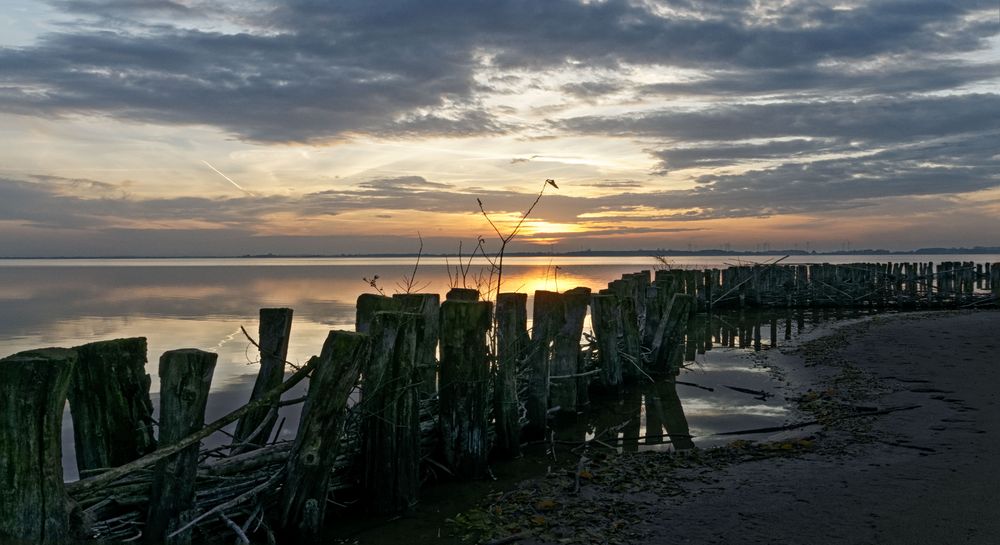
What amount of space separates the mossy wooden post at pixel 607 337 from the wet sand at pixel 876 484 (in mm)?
3478

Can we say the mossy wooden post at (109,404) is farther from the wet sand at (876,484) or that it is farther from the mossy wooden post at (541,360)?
the mossy wooden post at (541,360)

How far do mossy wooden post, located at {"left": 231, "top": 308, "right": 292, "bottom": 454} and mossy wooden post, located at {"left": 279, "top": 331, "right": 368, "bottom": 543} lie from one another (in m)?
1.16

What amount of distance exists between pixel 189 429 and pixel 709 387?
972 cm

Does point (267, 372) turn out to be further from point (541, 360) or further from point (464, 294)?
point (541, 360)

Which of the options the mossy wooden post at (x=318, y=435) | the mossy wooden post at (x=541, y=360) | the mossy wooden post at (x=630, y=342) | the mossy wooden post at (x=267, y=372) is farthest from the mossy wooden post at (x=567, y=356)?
the mossy wooden post at (x=318, y=435)

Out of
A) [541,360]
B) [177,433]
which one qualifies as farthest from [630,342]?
A: [177,433]

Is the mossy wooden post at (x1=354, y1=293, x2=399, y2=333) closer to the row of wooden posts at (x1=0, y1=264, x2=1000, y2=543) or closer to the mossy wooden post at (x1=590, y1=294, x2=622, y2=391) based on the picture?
the row of wooden posts at (x1=0, y1=264, x2=1000, y2=543)

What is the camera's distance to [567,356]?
380 inches

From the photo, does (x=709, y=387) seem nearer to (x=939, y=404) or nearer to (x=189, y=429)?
(x=939, y=404)

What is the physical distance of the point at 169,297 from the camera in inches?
1404

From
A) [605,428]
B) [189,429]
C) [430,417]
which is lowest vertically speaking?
[605,428]

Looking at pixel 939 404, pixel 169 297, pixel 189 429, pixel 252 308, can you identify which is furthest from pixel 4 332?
pixel 939 404

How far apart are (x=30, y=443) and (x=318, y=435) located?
192 centimetres

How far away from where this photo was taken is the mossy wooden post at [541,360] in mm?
8609
